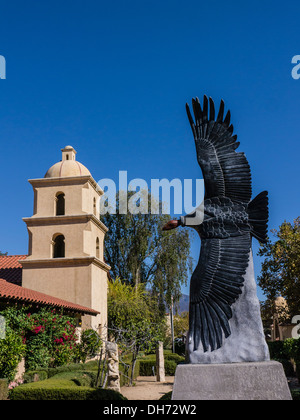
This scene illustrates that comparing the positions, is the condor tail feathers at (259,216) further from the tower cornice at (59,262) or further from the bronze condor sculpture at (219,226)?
the tower cornice at (59,262)

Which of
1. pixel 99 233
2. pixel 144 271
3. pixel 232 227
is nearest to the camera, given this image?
pixel 232 227

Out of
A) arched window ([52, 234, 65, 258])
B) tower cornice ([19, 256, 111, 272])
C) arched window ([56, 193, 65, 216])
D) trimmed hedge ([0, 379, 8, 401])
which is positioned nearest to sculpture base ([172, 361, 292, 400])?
trimmed hedge ([0, 379, 8, 401])

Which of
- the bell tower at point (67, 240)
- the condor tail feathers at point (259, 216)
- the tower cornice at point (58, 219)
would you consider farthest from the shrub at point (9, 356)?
the tower cornice at point (58, 219)

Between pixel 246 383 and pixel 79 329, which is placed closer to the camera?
pixel 246 383

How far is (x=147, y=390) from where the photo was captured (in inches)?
642

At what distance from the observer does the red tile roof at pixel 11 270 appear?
2314 centimetres

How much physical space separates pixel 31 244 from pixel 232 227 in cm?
1765

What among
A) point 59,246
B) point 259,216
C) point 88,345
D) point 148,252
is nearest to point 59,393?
point 259,216

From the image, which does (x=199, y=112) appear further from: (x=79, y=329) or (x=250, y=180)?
(x=79, y=329)

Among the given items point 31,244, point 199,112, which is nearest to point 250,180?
point 199,112

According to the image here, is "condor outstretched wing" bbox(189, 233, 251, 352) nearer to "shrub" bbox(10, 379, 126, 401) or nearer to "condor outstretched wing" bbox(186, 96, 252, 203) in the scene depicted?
"condor outstretched wing" bbox(186, 96, 252, 203)

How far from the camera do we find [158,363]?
2017 centimetres

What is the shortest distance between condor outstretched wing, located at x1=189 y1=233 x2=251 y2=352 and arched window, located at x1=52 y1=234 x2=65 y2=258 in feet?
57.6

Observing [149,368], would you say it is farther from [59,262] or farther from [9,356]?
[9,356]
